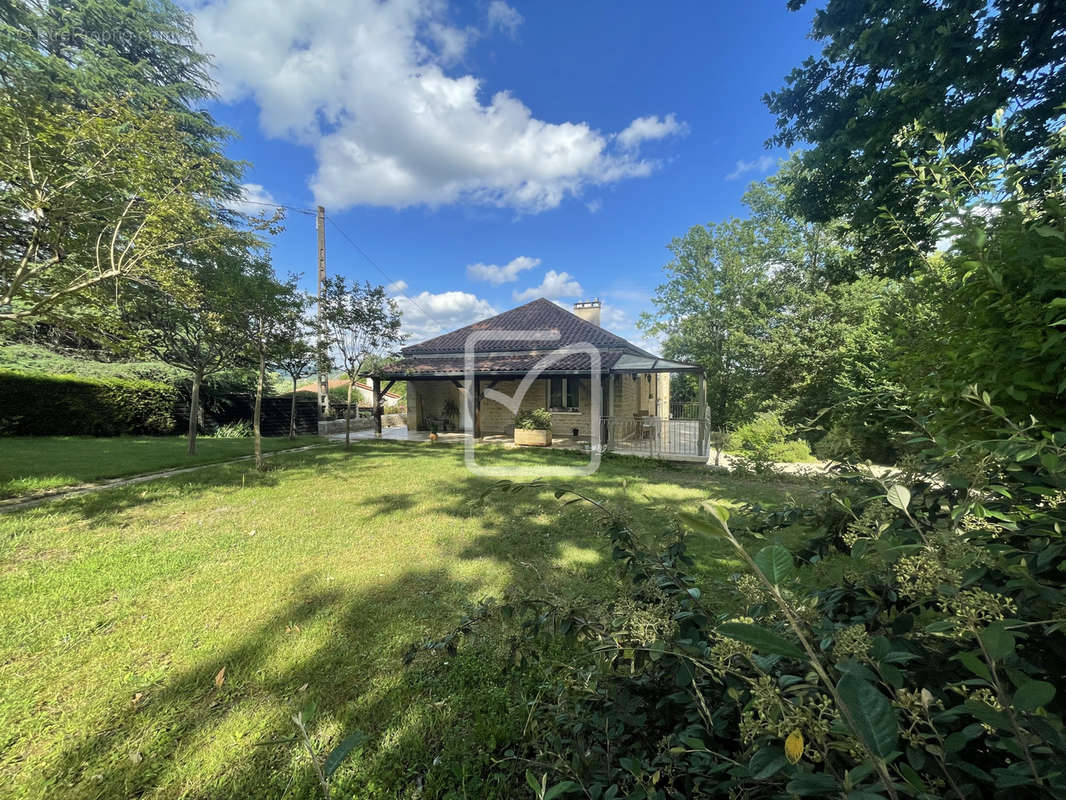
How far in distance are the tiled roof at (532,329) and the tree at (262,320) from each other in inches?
273

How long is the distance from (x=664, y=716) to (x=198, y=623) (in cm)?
366

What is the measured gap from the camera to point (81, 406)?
12.1 meters

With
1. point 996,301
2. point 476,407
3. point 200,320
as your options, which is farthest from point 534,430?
point 996,301

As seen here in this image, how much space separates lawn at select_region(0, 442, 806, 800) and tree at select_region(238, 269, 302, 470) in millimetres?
3270

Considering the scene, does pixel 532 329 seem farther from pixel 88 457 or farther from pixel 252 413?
pixel 88 457

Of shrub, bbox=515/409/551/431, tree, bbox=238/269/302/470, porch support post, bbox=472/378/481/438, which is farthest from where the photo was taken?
porch support post, bbox=472/378/481/438

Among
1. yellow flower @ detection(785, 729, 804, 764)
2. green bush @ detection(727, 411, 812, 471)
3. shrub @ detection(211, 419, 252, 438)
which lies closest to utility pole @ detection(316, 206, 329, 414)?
shrub @ detection(211, 419, 252, 438)

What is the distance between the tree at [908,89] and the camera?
457cm

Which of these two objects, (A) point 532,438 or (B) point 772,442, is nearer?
(B) point 772,442

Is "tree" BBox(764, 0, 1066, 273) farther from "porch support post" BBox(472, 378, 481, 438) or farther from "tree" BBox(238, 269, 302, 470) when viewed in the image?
"porch support post" BBox(472, 378, 481, 438)

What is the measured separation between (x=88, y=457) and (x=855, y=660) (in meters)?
13.4

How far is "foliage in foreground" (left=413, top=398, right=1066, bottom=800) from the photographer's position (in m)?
0.55

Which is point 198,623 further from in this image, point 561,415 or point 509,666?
point 561,415

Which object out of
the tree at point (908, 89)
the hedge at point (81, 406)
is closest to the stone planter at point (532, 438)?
the tree at point (908, 89)
